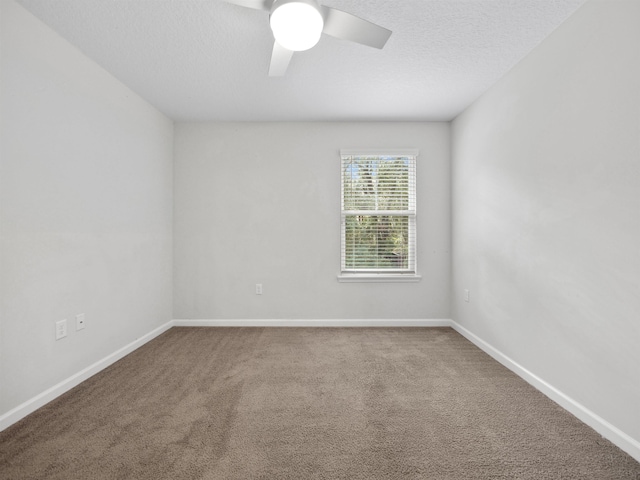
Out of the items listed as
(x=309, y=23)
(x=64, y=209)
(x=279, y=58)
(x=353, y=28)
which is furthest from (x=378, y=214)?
(x=64, y=209)

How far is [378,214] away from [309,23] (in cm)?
252

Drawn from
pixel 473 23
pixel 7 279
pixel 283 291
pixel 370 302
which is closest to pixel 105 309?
pixel 7 279

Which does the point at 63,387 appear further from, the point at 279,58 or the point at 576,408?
the point at 576,408

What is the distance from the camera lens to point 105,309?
2.59m

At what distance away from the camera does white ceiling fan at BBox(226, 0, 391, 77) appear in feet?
4.62

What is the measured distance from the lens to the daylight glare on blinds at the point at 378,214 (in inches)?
147

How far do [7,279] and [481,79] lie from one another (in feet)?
12.2

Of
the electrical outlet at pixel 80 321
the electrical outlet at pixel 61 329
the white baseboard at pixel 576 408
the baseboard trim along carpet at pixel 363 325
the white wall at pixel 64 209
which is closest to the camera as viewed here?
the white baseboard at pixel 576 408

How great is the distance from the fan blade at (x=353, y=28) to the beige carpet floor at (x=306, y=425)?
2.13 m

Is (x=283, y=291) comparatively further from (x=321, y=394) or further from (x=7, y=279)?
(x=7, y=279)

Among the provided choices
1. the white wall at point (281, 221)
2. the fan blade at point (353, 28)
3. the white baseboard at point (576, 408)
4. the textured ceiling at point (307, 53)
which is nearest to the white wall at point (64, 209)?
the textured ceiling at point (307, 53)

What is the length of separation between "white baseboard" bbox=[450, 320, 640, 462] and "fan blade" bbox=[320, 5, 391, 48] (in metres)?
2.39

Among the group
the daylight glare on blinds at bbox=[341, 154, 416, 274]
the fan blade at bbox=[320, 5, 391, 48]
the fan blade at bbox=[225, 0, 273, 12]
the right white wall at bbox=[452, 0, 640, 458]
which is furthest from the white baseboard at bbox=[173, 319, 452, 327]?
the fan blade at bbox=[225, 0, 273, 12]

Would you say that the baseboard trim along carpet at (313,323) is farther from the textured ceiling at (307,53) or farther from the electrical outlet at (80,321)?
the textured ceiling at (307,53)
